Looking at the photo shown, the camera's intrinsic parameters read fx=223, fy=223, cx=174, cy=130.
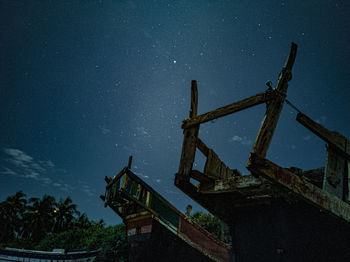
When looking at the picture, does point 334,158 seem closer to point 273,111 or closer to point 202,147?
point 273,111

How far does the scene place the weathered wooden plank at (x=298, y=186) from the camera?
2.30 metres

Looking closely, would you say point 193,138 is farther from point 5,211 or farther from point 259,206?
point 5,211

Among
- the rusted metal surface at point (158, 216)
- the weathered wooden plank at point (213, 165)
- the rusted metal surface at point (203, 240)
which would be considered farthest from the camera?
the rusted metal surface at point (203, 240)

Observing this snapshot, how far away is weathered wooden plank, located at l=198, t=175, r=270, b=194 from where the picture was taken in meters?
2.95

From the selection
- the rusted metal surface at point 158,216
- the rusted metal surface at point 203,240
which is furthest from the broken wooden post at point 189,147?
the rusted metal surface at point 203,240

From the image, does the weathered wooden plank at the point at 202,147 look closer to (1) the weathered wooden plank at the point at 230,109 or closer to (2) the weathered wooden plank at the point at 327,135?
(1) the weathered wooden plank at the point at 230,109

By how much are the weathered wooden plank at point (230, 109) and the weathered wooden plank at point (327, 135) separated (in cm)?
47

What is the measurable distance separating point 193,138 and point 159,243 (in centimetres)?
377

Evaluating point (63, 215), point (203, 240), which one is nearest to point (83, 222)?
point (63, 215)

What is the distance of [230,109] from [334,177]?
1.51 m

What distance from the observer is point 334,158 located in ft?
8.66

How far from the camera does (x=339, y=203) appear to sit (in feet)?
8.25

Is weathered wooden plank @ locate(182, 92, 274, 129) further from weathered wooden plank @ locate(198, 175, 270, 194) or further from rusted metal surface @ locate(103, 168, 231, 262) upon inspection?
rusted metal surface @ locate(103, 168, 231, 262)

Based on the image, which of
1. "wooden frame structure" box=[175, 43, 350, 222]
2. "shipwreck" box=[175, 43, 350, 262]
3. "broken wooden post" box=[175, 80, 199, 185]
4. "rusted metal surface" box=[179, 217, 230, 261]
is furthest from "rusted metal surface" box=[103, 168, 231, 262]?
"broken wooden post" box=[175, 80, 199, 185]
